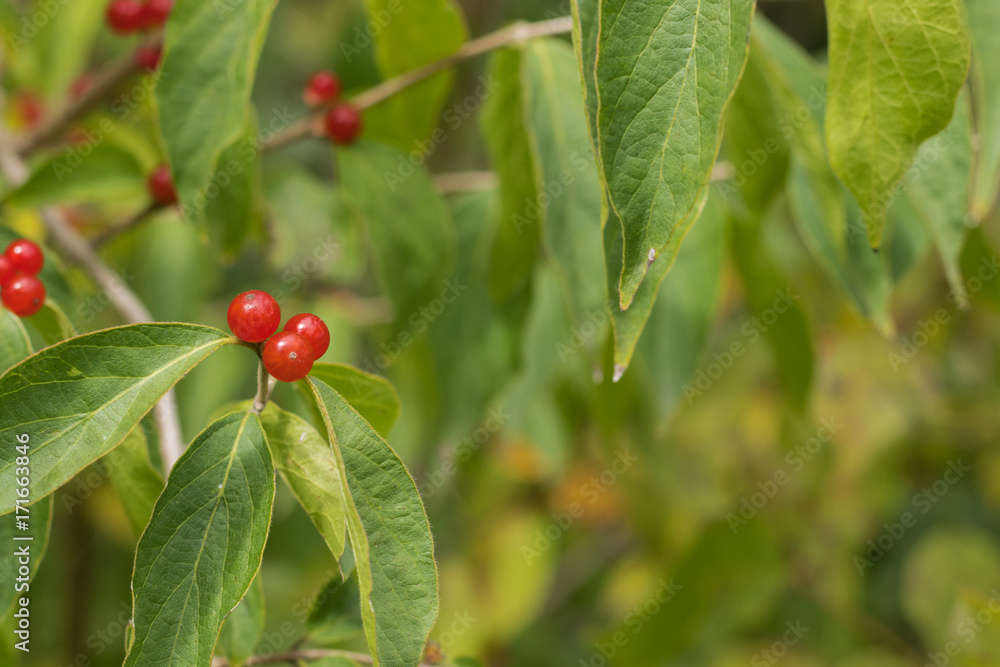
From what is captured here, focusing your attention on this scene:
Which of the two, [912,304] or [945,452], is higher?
[912,304]

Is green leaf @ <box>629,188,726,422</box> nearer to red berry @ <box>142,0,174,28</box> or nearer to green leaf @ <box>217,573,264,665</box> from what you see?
green leaf @ <box>217,573,264,665</box>

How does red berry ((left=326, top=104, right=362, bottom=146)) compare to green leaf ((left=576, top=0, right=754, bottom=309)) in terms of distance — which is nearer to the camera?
green leaf ((left=576, top=0, right=754, bottom=309))

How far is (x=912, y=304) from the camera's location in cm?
301

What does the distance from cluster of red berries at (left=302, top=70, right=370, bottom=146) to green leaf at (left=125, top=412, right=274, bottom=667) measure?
0.86 metres

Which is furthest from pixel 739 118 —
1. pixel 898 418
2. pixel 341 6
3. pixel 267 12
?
pixel 341 6

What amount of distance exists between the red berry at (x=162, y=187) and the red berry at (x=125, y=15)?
46cm

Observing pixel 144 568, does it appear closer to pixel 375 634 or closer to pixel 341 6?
pixel 375 634

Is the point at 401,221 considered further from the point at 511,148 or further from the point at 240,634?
the point at 240,634

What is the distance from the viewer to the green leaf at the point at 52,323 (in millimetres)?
1001

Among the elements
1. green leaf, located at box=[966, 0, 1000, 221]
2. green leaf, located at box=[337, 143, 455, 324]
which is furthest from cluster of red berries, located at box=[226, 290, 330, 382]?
green leaf, located at box=[966, 0, 1000, 221]

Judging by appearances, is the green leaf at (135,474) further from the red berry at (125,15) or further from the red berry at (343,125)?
the red berry at (125,15)

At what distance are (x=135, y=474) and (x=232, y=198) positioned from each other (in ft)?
1.92

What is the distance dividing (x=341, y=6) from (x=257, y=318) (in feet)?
15.6

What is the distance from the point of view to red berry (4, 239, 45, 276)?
41.1 inches
